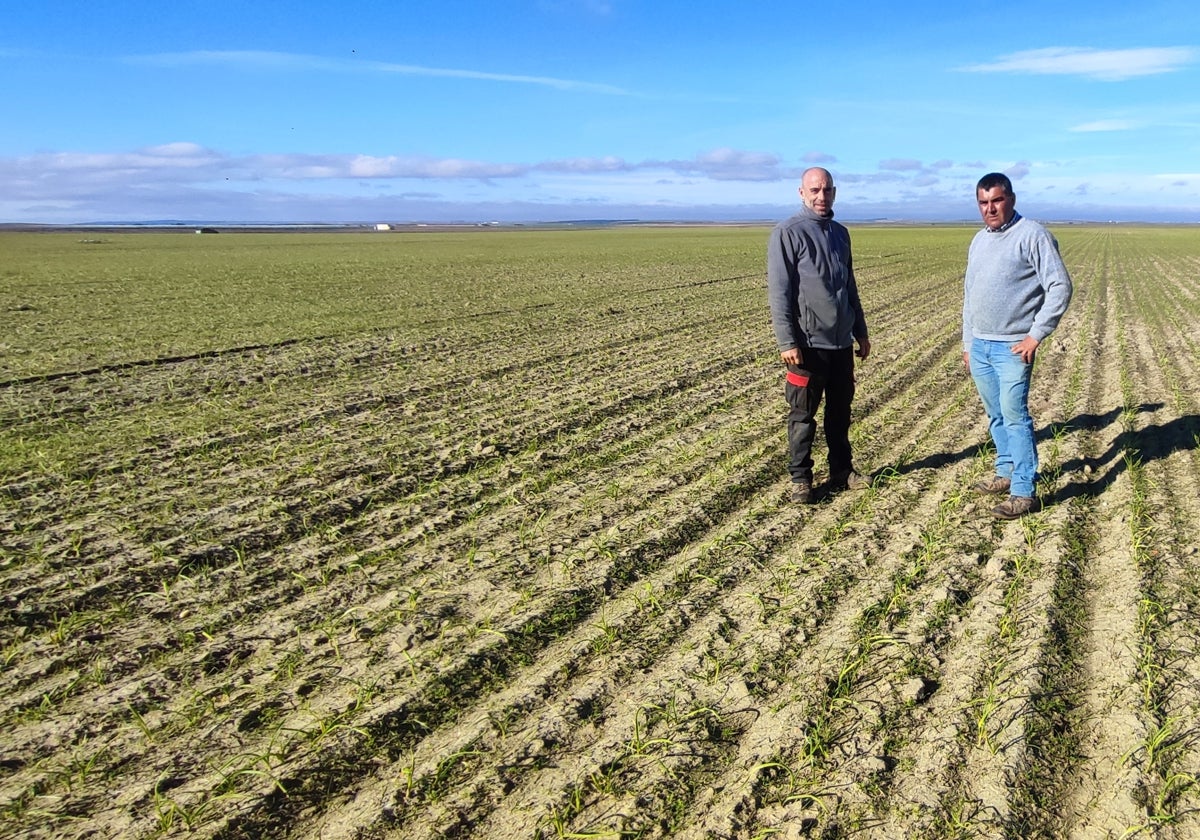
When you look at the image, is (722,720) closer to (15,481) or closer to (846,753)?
(846,753)

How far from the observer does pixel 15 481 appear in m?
5.71

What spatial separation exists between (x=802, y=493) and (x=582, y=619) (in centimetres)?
211

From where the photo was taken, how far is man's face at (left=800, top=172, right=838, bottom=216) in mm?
4824

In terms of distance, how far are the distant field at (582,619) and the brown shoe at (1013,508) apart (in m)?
0.15

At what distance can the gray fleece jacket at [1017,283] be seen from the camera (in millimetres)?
4582

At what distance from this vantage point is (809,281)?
496 centimetres

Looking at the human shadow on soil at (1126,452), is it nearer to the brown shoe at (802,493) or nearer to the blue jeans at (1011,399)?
the blue jeans at (1011,399)

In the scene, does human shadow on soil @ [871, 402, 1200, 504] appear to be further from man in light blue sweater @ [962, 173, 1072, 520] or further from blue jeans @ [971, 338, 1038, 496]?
man in light blue sweater @ [962, 173, 1072, 520]

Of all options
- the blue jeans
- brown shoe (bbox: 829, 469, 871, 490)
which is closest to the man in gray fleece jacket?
brown shoe (bbox: 829, 469, 871, 490)

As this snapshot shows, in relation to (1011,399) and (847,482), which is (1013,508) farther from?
(847,482)

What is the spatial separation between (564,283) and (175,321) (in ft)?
37.4

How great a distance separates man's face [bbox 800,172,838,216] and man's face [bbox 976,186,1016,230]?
0.85 m

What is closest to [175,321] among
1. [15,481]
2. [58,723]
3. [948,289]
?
[15,481]

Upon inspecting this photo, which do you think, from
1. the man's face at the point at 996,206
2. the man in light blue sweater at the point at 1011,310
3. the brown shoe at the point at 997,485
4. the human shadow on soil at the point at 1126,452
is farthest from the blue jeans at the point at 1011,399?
the man's face at the point at 996,206
